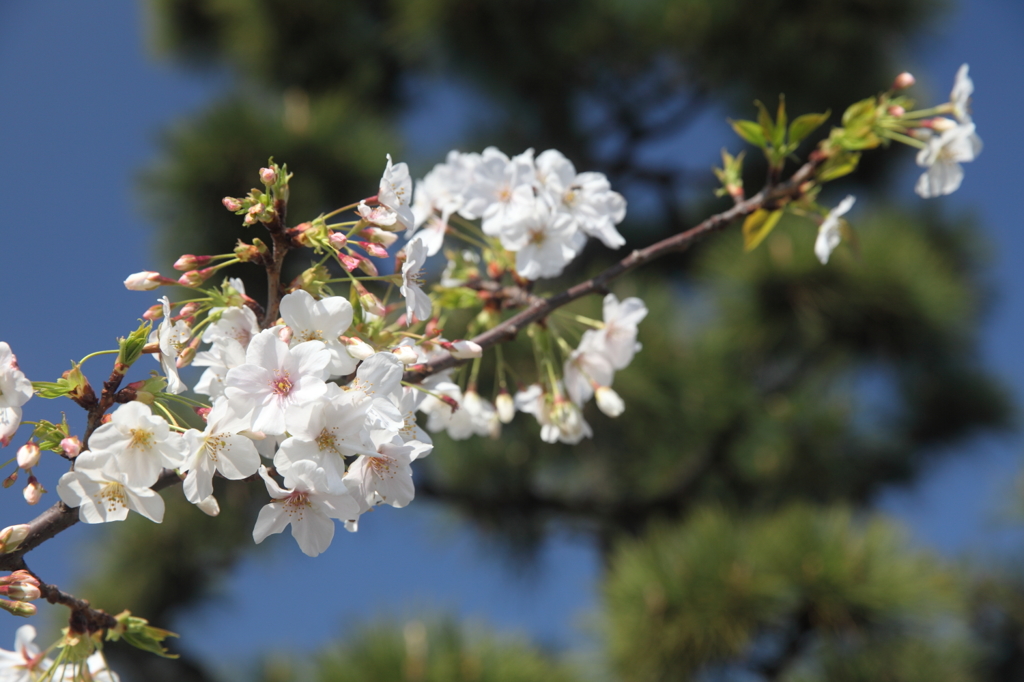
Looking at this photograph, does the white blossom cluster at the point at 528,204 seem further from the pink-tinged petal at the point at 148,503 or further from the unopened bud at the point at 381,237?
the pink-tinged petal at the point at 148,503

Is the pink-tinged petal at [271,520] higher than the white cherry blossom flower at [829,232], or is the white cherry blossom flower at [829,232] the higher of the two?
the white cherry blossom flower at [829,232]

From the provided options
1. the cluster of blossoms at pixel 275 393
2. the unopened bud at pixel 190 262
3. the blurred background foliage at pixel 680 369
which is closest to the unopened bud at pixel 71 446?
the cluster of blossoms at pixel 275 393

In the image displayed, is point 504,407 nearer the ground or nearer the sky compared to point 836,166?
nearer the ground

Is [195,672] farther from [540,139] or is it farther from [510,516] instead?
[540,139]

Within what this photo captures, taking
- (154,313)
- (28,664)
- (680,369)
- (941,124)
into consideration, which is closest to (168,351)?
(154,313)

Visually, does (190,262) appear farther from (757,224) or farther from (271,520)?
(757,224)

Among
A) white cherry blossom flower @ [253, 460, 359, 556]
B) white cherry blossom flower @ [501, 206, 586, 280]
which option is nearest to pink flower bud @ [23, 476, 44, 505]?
white cherry blossom flower @ [253, 460, 359, 556]

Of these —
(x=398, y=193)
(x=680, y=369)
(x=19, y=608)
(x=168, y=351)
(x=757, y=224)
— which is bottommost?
(x=19, y=608)
